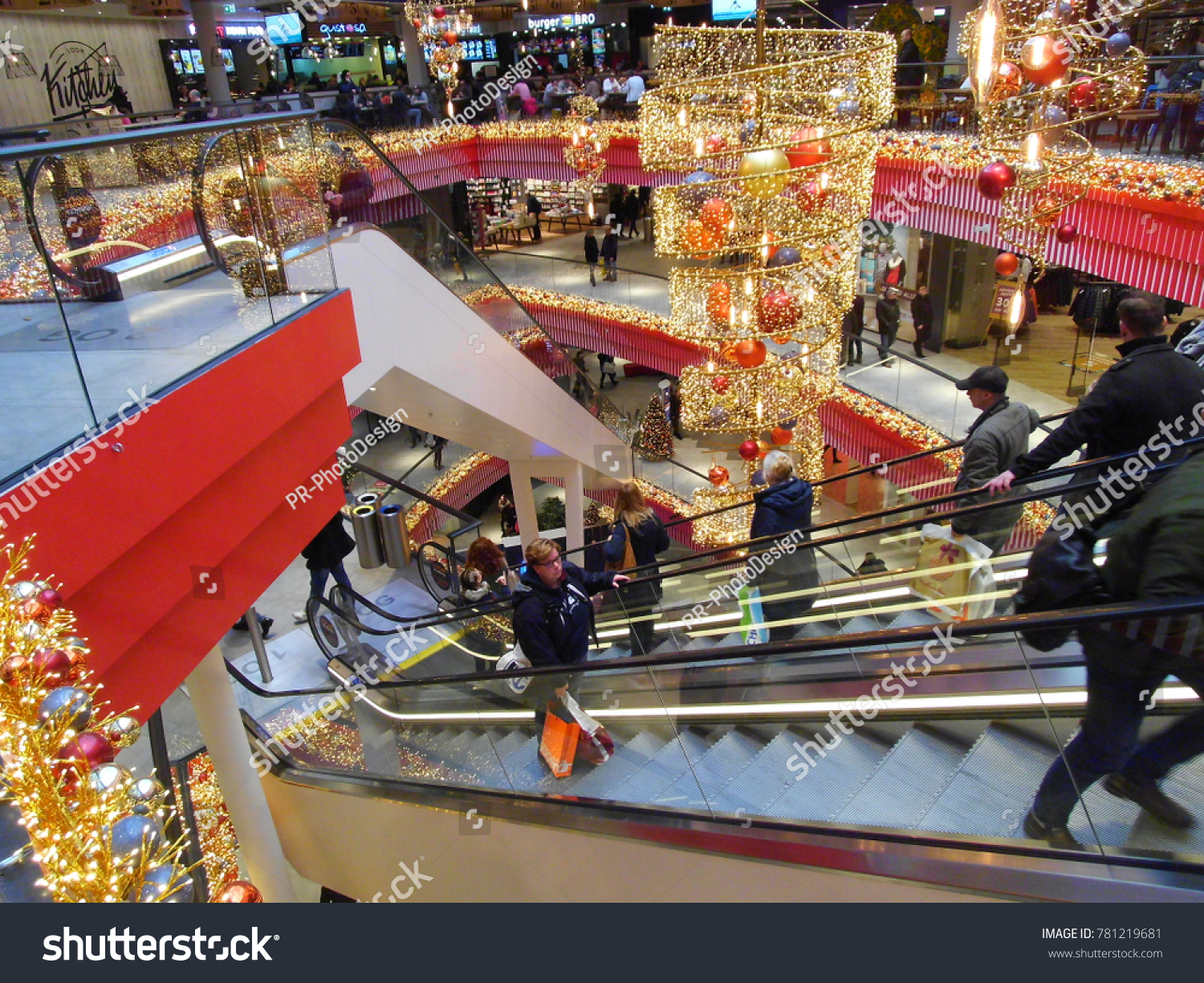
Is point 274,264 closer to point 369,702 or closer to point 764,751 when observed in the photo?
point 369,702

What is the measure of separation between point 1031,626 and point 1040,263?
415 cm

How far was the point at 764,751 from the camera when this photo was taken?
11.4 ft

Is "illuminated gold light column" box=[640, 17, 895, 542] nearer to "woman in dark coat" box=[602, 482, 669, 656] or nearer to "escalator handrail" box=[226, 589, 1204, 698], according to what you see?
"woman in dark coat" box=[602, 482, 669, 656]

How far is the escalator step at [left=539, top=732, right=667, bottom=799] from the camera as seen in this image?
148 inches

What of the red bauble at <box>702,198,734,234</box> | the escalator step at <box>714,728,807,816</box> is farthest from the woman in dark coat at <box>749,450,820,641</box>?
the red bauble at <box>702,198,734,234</box>

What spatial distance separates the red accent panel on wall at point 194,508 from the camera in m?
2.97

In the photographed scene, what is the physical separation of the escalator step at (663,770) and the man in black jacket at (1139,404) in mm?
2009

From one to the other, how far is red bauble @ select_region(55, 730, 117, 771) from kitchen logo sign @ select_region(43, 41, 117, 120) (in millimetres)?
15156

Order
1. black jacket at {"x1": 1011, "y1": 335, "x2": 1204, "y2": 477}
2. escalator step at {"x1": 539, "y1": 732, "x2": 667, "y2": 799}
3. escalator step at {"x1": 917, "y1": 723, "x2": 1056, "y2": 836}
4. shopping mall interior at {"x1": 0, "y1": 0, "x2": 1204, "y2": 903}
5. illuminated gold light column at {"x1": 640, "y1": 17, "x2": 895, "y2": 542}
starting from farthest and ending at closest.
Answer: illuminated gold light column at {"x1": 640, "y1": 17, "x2": 895, "y2": 542}
escalator step at {"x1": 539, "y1": 732, "x2": 667, "y2": 799}
black jacket at {"x1": 1011, "y1": 335, "x2": 1204, "y2": 477}
escalator step at {"x1": 917, "y1": 723, "x2": 1056, "y2": 836}
shopping mall interior at {"x1": 0, "y1": 0, "x2": 1204, "y2": 903}

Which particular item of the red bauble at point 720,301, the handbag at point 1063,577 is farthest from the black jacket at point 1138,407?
the red bauble at point 720,301

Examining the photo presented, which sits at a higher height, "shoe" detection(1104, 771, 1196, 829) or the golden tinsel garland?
the golden tinsel garland

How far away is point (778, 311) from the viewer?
5434 mm
